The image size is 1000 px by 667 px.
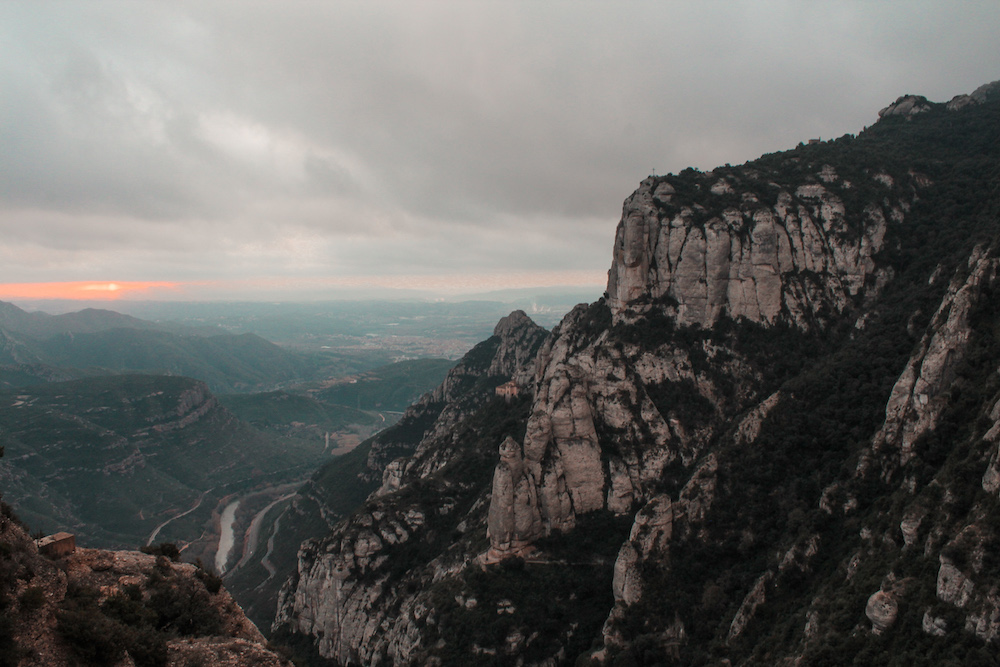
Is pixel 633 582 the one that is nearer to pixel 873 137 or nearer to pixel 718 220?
Result: pixel 718 220

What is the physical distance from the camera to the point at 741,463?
65.1 meters

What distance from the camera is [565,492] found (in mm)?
75062

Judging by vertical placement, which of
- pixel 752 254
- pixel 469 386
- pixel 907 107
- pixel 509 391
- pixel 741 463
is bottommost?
pixel 469 386

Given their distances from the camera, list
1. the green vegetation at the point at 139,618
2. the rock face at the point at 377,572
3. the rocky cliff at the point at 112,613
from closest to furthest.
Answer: the rocky cliff at the point at 112,613 < the green vegetation at the point at 139,618 < the rock face at the point at 377,572

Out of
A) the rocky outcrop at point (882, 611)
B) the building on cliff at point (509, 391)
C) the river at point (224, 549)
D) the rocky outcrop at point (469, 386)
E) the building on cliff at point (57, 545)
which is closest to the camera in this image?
the building on cliff at point (57, 545)

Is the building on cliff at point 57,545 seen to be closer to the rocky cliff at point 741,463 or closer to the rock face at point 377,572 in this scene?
the rocky cliff at point 741,463

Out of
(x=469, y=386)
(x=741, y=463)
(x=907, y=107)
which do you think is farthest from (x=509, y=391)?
(x=907, y=107)

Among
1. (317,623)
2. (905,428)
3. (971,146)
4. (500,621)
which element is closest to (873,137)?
(971,146)

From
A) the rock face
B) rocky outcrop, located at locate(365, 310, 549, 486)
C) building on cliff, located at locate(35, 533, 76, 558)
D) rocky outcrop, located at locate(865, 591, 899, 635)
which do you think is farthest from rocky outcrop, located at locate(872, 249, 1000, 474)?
rocky outcrop, located at locate(365, 310, 549, 486)

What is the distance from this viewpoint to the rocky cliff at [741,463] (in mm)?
42312

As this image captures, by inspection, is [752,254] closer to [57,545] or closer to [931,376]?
[931,376]

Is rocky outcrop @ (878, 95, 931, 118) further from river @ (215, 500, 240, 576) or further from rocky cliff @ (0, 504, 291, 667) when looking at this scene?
river @ (215, 500, 240, 576)

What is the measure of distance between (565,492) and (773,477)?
27.1 metres

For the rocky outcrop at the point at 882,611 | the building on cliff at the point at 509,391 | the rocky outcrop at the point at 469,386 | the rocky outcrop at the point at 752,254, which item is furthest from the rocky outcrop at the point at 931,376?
the rocky outcrop at the point at 469,386
